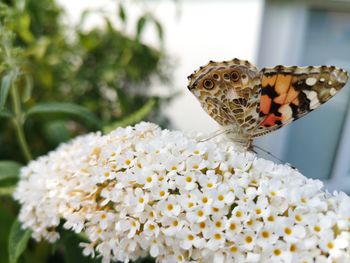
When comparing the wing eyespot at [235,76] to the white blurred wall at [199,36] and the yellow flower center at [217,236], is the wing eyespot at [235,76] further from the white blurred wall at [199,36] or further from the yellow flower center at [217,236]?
the white blurred wall at [199,36]

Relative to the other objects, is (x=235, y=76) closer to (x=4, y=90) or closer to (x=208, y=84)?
(x=208, y=84)

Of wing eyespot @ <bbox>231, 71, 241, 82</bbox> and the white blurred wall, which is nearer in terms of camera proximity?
wing eyespot @ <bbox>231, 71, 241, 82</bbox>

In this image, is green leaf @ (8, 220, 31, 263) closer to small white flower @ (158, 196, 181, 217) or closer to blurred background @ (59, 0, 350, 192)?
small white flower @ (158, 196, 181, 217)

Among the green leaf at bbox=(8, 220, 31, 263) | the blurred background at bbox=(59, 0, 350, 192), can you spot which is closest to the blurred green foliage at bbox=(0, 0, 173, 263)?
the blurred background at bbox=(59, 0, 350, 192)

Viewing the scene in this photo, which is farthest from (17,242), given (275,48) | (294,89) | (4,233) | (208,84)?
(275,48)

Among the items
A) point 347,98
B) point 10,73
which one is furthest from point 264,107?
point 347,98

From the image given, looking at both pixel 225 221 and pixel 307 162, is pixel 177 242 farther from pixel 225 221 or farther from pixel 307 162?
pixel 307 162

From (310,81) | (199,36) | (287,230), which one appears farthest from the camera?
(199,36)
